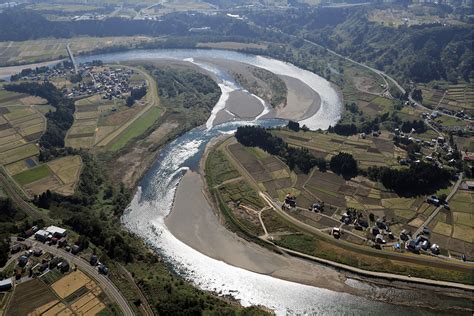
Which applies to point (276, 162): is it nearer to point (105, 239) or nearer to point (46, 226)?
point (105, 239)

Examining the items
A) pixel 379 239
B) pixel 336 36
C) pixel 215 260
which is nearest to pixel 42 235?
pixel 215 260

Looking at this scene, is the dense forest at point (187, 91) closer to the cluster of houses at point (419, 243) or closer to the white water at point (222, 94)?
the white water at point (222, 94)

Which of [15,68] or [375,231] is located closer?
[375,231]

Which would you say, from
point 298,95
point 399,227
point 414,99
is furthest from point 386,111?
point 399,227

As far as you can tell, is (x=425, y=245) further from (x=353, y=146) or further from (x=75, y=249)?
(x=75, y=249)

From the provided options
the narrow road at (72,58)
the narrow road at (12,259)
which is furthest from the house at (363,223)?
the narrow road at (72,58)
